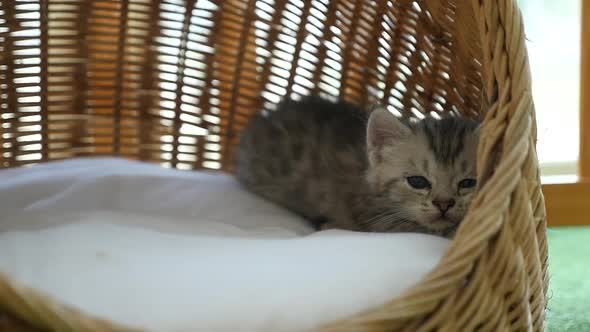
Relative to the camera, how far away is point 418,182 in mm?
1416

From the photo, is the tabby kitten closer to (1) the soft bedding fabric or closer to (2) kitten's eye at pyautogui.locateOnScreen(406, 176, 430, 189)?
(2) kitten's eye at pyautogui.locateOnScreen(406, 176, 430, 189)

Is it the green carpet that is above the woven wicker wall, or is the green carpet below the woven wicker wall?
below

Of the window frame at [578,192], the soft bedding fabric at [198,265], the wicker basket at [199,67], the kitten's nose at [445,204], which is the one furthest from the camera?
the window frame at [578,192]

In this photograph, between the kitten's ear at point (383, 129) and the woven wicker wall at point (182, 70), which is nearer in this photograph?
the kitten's ear at point (383, 129)

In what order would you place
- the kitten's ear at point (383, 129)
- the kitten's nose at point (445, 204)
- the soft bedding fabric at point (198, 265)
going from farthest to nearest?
1. the kitten's ear at point (383, 129)
2. the kitten's nose at point (445, 204)
3. the soft bedding fabric at point (198, 265)

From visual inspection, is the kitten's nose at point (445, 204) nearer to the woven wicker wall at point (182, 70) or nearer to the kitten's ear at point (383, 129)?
the kitten's ear at point (383, 129)

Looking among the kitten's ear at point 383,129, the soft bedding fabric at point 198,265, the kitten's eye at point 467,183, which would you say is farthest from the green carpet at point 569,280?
the soft bedding fabric at point 198,265

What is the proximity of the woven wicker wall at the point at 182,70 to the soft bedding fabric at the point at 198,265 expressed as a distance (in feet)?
1.39

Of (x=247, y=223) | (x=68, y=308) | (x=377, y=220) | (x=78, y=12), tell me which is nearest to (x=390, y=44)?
(x=377, y=220)

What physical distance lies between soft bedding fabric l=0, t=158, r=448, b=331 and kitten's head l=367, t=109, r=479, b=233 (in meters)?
0.20

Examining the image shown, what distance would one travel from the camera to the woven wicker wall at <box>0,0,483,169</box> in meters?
1.74

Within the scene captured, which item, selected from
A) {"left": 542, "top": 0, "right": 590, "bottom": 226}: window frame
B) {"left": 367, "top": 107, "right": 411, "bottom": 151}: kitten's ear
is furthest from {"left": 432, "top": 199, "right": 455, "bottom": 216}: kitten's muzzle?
{"left": 542, "top": 0, "right": 590, "bottom": 226}: window frame

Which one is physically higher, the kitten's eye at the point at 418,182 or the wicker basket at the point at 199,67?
the wicker basket at the point at 199,67

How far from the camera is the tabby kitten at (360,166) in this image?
1.36 m
